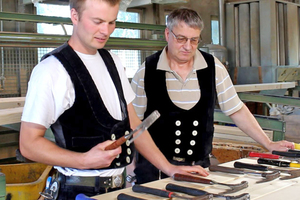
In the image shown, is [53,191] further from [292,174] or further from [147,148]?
[292,174]

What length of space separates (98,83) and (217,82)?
86 cm

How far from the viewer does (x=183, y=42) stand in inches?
80.1

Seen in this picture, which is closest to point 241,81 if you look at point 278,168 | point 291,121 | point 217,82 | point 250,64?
point 250,64

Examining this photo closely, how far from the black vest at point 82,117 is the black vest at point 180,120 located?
0.66m

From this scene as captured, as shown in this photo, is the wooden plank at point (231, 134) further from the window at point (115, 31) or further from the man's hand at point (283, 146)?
the window at point (115, 31)

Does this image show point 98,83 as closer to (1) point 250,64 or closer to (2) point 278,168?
(2) point 278,168

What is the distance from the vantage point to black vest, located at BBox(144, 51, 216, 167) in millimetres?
2086

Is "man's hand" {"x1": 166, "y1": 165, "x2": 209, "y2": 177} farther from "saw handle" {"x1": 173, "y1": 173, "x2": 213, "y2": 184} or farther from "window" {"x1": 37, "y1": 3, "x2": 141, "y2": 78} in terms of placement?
"window" {"x1": 37, "y1": 3, "x2": 141, "y2": 78}

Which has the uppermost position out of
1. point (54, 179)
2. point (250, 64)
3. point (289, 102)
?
point (250, 64)

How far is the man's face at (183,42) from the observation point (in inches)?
79.7

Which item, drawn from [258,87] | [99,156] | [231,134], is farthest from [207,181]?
[258,87]

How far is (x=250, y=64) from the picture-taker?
22.9 ft

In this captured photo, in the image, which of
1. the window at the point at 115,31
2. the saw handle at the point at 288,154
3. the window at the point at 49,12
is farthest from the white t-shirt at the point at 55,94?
the window at the point at 49,12

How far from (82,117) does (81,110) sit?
2 cm
